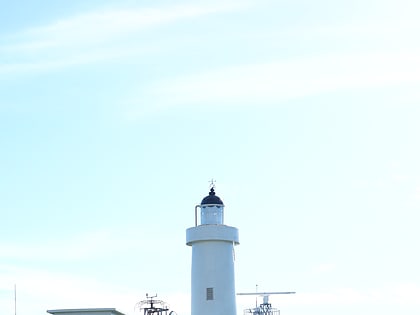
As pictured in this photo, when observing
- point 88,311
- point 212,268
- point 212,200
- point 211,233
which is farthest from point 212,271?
point 88,311

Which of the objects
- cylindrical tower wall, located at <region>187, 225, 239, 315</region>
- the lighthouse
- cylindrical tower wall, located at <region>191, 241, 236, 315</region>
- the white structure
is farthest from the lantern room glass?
the white structure

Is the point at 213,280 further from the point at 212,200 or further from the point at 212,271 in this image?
the point at 212,200

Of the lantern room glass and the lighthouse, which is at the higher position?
the lantern room glass

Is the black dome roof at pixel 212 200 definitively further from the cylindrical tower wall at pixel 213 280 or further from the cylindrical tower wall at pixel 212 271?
the cylindrical tower wall at pixel 213 280

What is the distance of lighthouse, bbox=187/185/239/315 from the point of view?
70.1 m

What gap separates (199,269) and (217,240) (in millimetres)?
2025

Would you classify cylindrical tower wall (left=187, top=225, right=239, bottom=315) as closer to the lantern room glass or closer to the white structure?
the lantern room glass

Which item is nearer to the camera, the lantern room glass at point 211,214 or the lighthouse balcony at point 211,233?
the lighthouse balcony at point 211,233

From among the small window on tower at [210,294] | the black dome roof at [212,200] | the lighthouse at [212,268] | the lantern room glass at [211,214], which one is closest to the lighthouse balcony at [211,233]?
the lighthouse at [212,268]

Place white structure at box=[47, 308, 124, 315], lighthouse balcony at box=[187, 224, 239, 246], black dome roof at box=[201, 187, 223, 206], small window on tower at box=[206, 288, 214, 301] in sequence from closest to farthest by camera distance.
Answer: white structure at box=[47, 308, 124, 315]
small window on tower at box=[206, 288, 214, 301]
lighthouse balcony at box=[187, 224, 239, 246]
black dome roof at box=[201, 187, 223, 206]

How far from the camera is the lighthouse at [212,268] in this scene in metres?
70.1

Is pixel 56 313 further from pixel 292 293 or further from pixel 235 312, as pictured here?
pixel 292 293

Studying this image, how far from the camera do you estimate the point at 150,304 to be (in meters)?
75.0

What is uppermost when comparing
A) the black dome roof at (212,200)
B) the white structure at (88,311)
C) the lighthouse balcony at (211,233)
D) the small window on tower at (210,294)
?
the black dome roof at (212,200)
